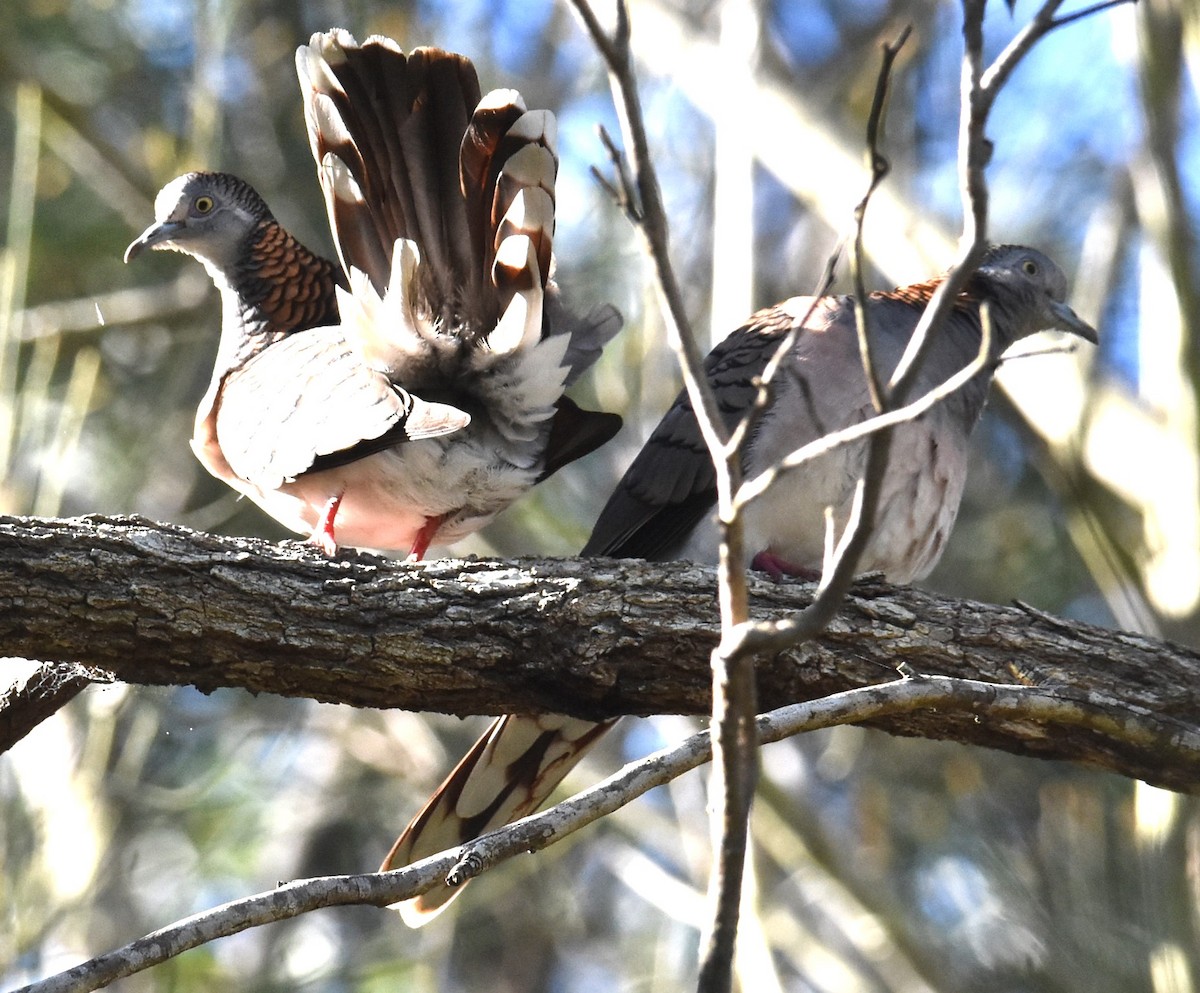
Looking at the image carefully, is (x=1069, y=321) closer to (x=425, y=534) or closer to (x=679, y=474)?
(x=679, y=474)

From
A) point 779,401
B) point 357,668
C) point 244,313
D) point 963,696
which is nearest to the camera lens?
point 963,696

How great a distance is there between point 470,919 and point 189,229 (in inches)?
214

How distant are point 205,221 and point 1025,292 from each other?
2370 mm

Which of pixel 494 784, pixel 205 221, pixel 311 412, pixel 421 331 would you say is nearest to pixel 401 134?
pixel 421 331

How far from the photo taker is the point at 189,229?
4.32m

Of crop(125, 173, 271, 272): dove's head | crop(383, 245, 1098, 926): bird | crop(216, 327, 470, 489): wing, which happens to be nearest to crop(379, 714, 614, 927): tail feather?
crop(383, 245, 1098, 926): bird

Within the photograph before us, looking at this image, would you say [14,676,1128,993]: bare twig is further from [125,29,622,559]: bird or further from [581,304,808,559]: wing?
[581,304,808,559]: wing

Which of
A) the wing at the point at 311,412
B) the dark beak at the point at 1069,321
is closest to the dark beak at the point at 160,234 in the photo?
the wing at the point at 311,412

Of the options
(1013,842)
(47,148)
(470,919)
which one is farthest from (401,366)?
(470,919)

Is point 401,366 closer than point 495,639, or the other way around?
point 495,639

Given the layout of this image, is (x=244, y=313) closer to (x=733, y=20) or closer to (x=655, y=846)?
(x=733, y=20)

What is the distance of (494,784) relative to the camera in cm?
375

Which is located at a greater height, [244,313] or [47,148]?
[47,148]

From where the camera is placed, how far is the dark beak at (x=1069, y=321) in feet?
14.2
